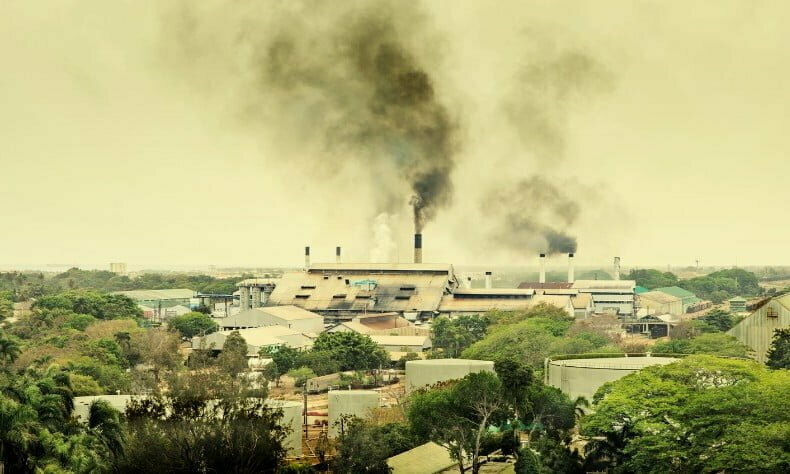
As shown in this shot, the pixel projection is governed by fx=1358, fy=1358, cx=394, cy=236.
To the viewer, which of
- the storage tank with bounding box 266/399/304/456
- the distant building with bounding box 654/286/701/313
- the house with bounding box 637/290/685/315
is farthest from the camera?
the distant building with bounding box 654/286/701/313

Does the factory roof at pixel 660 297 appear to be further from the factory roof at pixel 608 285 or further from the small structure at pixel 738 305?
the small structure at pixel 738 305

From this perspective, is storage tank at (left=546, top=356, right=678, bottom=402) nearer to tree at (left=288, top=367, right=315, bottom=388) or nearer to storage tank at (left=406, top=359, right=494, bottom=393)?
storage tank at (left=406, top=359, right=494, bottom=393)

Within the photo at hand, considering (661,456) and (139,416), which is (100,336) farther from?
(661,456)

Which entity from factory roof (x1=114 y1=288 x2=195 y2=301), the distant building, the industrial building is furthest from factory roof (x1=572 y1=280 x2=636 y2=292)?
the industrial building

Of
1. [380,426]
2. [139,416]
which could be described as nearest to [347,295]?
[380,426]

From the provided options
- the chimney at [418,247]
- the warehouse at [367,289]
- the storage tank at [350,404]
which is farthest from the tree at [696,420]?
the chimney at [418,247]

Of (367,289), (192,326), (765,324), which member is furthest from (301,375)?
(367,289)
